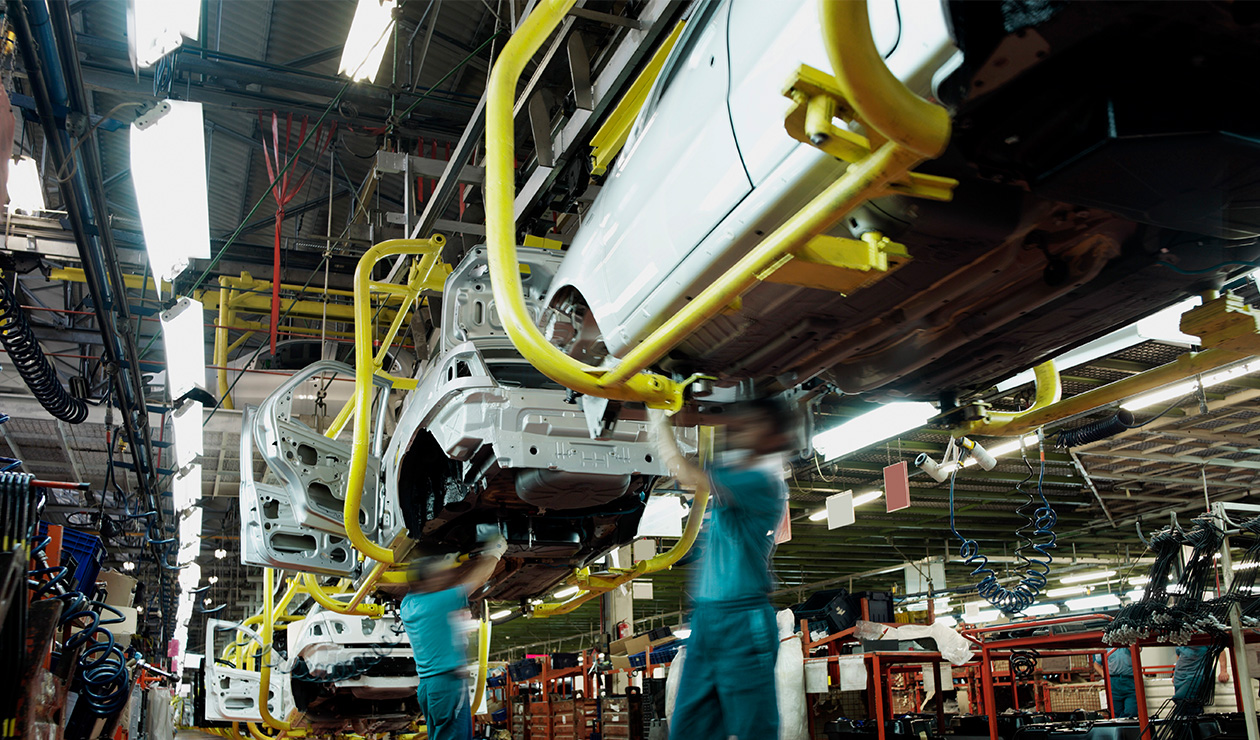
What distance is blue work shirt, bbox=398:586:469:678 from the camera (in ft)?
14.7

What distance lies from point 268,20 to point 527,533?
211 inches

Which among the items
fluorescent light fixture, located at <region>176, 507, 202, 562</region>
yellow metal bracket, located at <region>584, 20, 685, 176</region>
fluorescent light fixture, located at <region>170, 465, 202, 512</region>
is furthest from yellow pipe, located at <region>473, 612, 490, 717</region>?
yellow metal bracket, located at <region>584, 20, 685, 176</region>

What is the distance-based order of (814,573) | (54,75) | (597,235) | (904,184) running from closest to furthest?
(904,184), (597,235), (54,75), (814,573)

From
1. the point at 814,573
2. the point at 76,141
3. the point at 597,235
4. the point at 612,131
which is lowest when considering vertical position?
the point at 814,573

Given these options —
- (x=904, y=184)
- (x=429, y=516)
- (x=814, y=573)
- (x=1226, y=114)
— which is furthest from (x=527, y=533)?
(x=814, y=573)

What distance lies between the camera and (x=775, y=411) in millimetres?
3244

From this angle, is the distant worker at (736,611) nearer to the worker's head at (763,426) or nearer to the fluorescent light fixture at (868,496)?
the worker's head at (763,426)

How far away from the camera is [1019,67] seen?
1.89 meters

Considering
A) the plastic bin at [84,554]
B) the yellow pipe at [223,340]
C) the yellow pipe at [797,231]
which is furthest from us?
the yellow pipe at [223,340]

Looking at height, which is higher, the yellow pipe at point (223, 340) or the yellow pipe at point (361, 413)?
the yellow pipe at point (223, 340)

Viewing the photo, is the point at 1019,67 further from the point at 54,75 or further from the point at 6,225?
the point at 6,225

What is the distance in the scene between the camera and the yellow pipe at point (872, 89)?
5.72 ft

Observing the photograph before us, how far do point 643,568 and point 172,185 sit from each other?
138 inches

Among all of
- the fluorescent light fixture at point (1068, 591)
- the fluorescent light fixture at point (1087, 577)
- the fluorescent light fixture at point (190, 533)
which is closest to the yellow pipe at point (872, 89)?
the fluorescent light fixture at point (190, 533)
